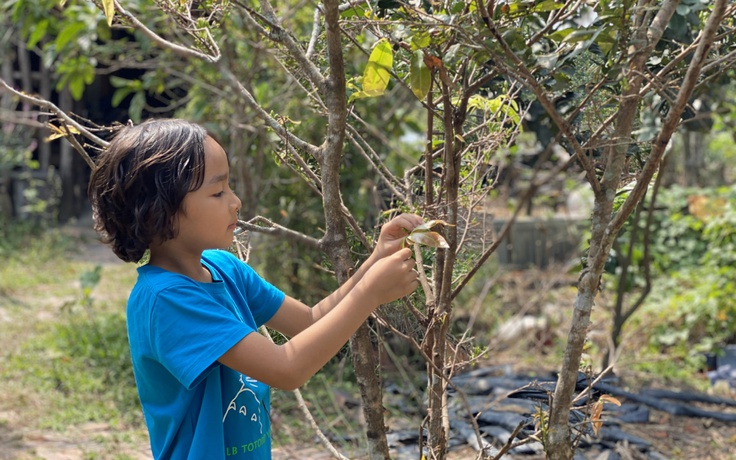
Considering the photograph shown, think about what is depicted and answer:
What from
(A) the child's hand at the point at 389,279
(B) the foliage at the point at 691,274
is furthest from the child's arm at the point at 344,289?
(B) the foliage at the point at 691,274

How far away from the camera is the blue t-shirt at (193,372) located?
1323 mm

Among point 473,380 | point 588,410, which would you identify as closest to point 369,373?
point 588,410

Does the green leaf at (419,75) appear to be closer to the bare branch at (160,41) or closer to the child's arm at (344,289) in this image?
the child's arm at (344,289)

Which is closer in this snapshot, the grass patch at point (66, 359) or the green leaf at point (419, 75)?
the green leaf at point (419, 75)

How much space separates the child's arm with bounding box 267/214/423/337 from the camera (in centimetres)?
144

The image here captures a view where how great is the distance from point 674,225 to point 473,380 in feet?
9.45

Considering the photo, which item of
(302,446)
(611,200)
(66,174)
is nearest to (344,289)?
(611,200)

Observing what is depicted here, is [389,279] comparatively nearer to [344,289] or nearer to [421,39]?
[344,289]

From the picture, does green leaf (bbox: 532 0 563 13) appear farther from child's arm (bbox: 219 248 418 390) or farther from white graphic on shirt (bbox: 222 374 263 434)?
white graphic on shirt (bbox: 222 374 263 434)

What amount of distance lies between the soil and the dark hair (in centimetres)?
221

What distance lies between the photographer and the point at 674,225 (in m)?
6.25

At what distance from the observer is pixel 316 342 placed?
1297 mm

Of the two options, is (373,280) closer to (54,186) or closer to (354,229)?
(354,229)

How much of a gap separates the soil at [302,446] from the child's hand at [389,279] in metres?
2.10
